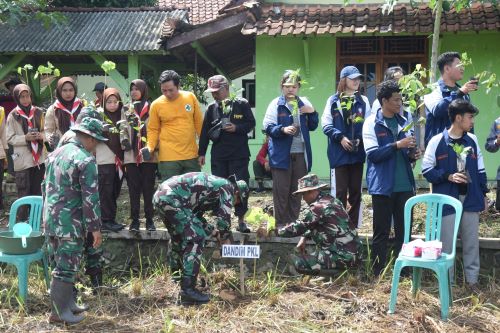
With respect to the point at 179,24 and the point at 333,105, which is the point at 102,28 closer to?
the point at 179,24

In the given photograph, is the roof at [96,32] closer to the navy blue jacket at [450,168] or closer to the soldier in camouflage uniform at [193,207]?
the soldier in camouflage uniform at [193,207]

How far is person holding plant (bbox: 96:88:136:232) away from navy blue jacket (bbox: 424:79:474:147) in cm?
317

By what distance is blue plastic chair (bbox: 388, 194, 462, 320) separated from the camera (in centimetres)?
472

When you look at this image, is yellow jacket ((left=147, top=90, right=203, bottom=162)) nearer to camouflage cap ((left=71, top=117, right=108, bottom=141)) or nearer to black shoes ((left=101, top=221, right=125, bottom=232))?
black shoes ((left=101, top=221, right=125, bottom=232))

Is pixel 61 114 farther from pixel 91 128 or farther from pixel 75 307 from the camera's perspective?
pixel 75 307

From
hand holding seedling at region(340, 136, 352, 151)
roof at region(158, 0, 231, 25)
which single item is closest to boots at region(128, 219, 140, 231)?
hand holding seedling at region(340, 136, 352, 151)

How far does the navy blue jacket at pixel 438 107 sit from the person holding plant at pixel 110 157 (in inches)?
125

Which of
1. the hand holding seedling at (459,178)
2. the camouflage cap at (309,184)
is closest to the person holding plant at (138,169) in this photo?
the camouflage cap at (309,184)

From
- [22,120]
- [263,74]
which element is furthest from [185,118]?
[263,74]

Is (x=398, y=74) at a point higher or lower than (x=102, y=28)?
lower

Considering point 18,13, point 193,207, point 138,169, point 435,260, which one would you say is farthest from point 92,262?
point 18,13

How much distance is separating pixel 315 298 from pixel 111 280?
218 centimetres

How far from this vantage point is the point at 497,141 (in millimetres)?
→ 6645

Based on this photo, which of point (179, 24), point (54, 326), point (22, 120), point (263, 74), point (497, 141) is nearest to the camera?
point (54, 326)
